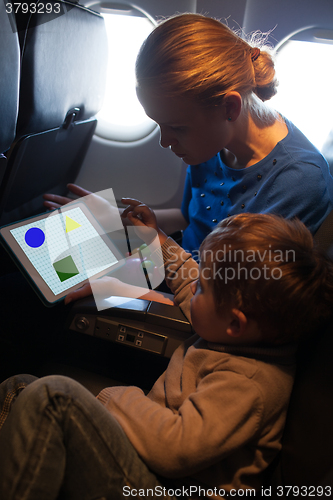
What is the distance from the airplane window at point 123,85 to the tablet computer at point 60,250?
74cm

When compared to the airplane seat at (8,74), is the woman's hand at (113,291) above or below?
below

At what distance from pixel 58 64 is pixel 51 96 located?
0.10 metres

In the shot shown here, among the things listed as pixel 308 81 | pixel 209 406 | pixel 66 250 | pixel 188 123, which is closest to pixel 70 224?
pixel 66 250

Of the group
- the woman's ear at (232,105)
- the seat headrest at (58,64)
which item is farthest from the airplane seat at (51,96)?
the woman's ear at (232,105)

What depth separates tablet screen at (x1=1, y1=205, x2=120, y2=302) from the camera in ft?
3.20

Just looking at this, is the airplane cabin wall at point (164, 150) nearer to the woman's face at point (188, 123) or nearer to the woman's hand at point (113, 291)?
the woman's face at point (188, 123)

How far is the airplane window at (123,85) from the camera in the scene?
61.5 inches

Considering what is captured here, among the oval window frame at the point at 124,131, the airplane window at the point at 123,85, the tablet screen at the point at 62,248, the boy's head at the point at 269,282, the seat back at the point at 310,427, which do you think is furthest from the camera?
the oval window frame at the point at 124,131

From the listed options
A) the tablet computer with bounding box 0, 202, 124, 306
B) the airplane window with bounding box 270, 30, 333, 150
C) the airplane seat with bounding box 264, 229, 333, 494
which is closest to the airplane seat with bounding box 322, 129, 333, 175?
the airplane window with bounding box 270, 30, 333, 150

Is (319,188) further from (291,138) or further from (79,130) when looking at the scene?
(79,130)

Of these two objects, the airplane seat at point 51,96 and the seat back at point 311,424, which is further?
the airplane seat at point 51,96

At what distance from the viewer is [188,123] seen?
3.10 feet

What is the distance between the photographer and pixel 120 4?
1.47 meters

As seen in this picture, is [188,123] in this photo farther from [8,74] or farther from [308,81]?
[308,81]
